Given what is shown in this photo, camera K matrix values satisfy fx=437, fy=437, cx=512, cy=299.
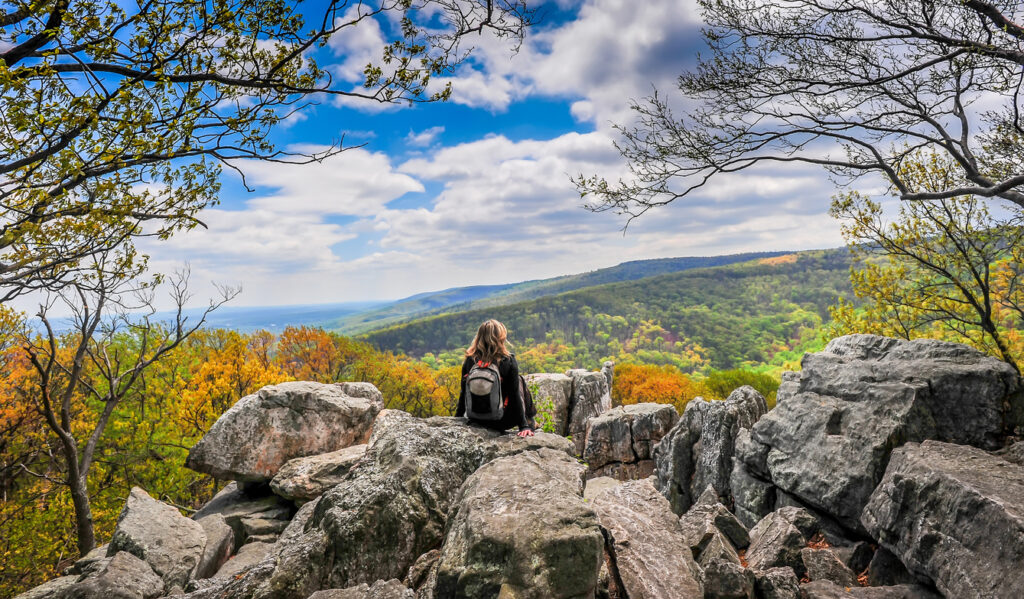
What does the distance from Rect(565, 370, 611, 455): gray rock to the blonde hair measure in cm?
2202

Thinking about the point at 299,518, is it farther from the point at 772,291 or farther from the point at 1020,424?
the point at 772,291

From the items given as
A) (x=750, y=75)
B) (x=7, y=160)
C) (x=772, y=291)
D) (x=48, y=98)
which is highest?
(x=750, y=75)

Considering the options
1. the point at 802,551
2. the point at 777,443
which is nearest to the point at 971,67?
the point at 777,443

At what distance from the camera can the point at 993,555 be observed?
200 inches

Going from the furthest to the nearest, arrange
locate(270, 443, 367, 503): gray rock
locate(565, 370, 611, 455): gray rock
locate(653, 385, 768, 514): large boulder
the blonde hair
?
locate(565, 370, 611, 455): gray rock, locate(653, 385, 768, 514): large boulder, locate(270, 443, 367, 503): gray rock, the blonde hair

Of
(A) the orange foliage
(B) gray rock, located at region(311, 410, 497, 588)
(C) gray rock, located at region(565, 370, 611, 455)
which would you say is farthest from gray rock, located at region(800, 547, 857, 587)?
(A) the orange foliage

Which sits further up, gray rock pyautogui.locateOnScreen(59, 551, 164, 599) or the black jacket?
the black jacket

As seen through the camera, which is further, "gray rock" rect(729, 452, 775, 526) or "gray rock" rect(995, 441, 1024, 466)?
"gray rock" rect(729, 452, 775, 526)

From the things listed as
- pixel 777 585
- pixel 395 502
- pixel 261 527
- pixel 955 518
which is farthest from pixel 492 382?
pixel 261 527

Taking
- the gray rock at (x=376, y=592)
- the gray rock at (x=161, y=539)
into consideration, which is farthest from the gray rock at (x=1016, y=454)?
the gray rock at (x=161, y=539)

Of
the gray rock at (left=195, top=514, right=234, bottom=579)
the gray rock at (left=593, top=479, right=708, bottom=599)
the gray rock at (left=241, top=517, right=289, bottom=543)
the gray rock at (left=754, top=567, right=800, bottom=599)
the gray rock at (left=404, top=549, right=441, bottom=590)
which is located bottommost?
the gray rock at (left=241, top=517, right=289, bottom=543)

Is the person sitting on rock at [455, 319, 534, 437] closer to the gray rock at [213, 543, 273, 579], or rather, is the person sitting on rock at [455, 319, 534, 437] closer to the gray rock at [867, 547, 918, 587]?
the gray rock at [213, 543, 273, 579]

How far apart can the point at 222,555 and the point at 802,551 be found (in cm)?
1138

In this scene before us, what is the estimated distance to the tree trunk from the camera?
13828mm
